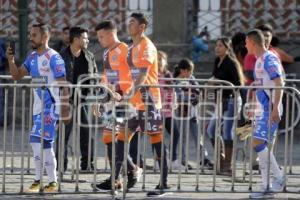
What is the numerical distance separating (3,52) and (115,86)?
27.6 feet

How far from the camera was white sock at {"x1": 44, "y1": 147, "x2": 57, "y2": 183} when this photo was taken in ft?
39.0

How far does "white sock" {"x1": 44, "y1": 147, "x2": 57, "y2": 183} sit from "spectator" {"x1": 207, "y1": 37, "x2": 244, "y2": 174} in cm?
287

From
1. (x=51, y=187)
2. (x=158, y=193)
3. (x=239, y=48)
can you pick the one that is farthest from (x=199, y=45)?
(x=51, y=187)

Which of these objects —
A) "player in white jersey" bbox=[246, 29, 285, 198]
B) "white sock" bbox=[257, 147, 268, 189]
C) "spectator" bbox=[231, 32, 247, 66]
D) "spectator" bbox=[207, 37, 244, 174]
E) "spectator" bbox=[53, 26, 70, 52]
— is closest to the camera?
"player in white jersey" bbox=[246, 29, 285, 198]

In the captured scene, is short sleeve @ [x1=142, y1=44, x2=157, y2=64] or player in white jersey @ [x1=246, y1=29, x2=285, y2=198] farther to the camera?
short sleeve @ [x1=142, y1=44, x2=157, y2=64]

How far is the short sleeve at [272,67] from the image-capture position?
11.8 meters

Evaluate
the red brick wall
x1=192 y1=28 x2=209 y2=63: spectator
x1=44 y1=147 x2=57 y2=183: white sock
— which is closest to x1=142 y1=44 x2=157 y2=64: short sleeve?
x1=44 y1=147 x2=57 y2=183: white sock

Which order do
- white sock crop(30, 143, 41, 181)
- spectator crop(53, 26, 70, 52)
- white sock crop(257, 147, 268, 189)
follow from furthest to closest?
spectator crop(53, 26, 70, 52)
white sock crop(30, 143, 41, 181)
white sock crop(257, 147, 268, 189)

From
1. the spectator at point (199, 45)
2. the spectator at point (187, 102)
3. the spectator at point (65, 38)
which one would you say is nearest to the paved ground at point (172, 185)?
the spectator at point (187, 102)

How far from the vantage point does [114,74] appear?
1223 cm

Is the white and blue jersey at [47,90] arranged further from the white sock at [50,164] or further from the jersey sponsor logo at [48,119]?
the white sock at [50,164]

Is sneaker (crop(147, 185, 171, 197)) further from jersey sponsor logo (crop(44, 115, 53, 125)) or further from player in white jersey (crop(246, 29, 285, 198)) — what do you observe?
jersey sponsor logo (crop(44, 115, 53, 125))

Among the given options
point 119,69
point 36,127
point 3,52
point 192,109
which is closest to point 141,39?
point 119,69

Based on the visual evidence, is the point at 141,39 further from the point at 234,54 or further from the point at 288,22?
the point at 288,22
